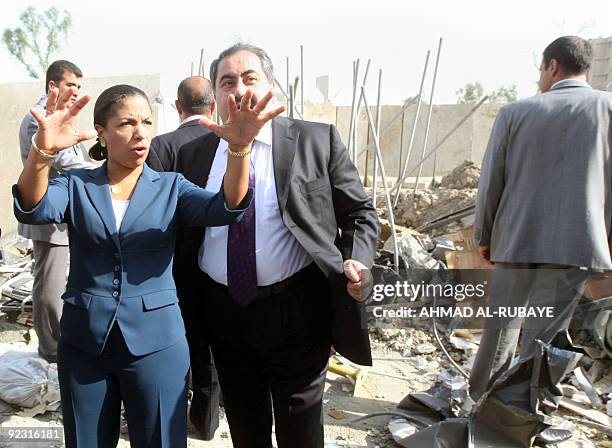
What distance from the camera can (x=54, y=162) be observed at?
274cm

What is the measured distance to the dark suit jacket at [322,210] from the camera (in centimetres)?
167

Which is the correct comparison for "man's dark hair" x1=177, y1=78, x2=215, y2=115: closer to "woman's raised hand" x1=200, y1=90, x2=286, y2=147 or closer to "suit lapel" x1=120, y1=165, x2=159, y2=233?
"suit lapel" x1=120, y1=165, x2=159, y2=233

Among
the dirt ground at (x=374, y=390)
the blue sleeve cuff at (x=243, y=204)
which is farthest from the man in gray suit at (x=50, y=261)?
the blue sleeve cuff at (x=243, y=204)

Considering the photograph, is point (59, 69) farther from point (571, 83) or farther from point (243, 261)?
point (571, 83)

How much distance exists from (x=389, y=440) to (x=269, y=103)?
6.44 ft

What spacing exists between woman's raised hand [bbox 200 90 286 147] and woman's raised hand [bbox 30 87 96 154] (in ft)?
1.25

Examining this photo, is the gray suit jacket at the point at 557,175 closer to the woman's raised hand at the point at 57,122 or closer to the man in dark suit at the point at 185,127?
the man in dark suit at the point at 185,127

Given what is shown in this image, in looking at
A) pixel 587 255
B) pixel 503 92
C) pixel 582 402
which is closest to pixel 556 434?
pixel 582 402

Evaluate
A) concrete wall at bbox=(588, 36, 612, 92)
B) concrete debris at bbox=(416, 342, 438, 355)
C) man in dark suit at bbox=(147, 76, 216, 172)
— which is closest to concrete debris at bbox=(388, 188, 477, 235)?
concrete debris at bbox=(416, 342, 438, 355)

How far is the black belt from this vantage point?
65.7 inches

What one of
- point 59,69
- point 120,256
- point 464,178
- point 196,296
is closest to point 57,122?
point 120,256

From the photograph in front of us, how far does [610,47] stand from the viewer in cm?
1138

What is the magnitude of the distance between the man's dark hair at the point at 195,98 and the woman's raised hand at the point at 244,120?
155 centimetres

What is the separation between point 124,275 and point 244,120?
1.97ft
